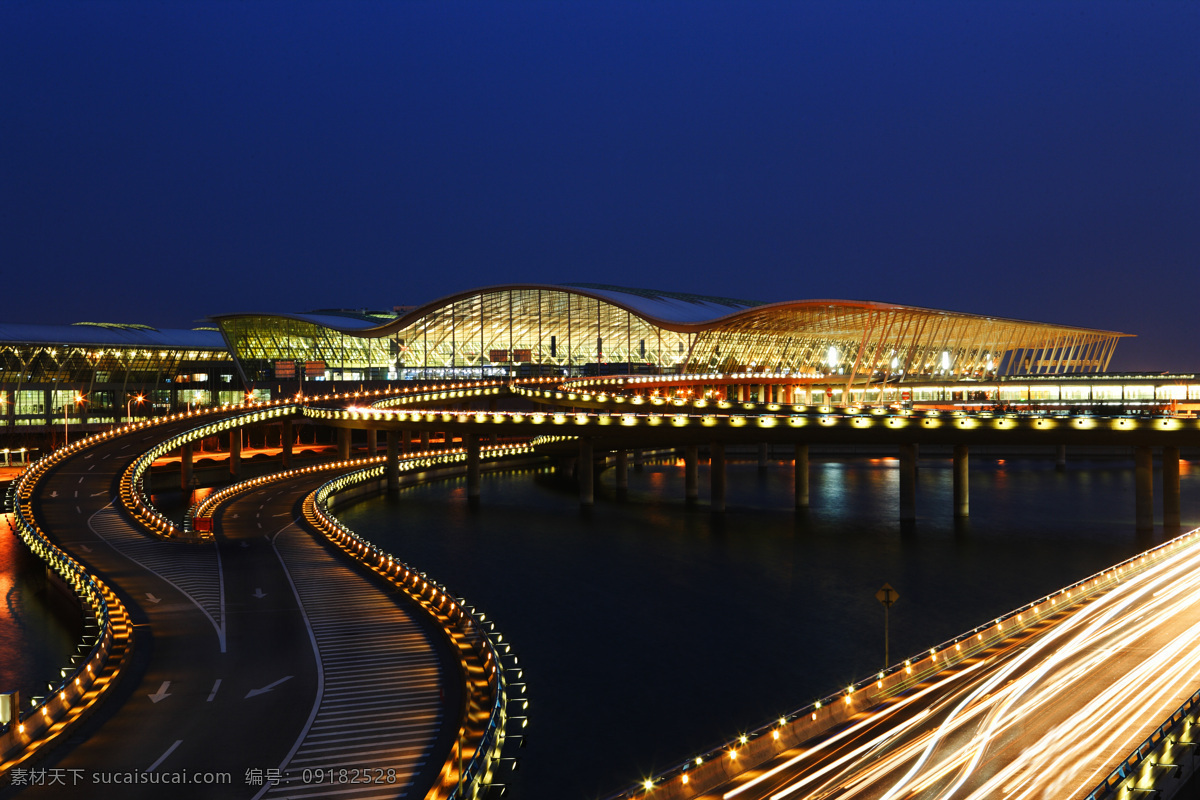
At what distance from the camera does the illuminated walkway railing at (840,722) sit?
1545cm

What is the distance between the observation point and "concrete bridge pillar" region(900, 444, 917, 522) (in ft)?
190

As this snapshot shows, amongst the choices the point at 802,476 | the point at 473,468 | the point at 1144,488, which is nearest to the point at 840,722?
the point at 1144,488

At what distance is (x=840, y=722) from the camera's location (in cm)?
1889

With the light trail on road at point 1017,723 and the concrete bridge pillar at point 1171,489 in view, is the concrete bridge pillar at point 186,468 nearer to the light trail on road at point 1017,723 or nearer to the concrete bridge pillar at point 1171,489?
the concrete bridge pillar at point 1171,489

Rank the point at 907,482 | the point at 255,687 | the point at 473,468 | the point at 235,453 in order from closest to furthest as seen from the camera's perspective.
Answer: the point at 255,687
the point at 907,482
the point at 473,468
the point at 235,453

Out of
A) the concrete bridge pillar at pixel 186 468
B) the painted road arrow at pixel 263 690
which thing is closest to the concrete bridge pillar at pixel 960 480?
the painted road arrow at pixel 263 690

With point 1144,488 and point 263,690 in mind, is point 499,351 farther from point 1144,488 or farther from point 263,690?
point 263,690

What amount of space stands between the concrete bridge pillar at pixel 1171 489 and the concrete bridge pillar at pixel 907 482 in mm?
12937

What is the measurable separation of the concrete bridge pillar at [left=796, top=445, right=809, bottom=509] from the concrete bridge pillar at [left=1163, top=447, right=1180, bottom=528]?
1979 cm

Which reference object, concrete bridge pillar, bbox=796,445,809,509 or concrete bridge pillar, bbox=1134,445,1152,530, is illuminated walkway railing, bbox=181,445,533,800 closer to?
concrete bridge pillar, bbox=796,445,809,509

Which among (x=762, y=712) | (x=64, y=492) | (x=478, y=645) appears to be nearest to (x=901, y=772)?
(x=762, y=712)

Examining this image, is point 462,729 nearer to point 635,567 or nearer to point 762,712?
point 762,712

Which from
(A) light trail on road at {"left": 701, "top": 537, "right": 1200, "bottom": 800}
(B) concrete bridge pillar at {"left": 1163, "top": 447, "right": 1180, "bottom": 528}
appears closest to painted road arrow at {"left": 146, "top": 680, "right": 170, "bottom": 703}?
(A) light trail on road at {"left": 701, "top": 537, "right": 1200, "bottom": 800}

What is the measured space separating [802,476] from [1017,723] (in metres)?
47.3
